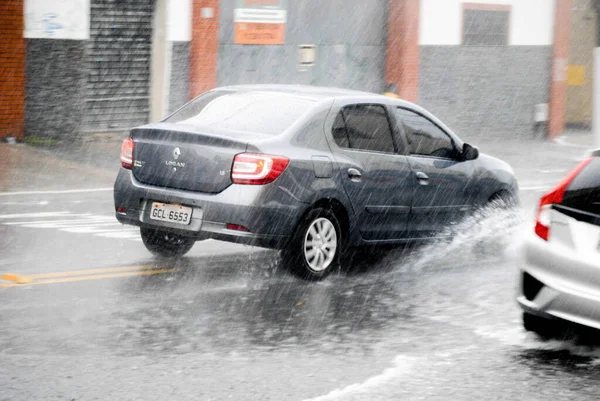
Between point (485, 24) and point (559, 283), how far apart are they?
791 inches

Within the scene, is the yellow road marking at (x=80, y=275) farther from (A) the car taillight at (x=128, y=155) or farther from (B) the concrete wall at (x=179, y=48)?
(B) the concrete wall at (x=179, y=48)

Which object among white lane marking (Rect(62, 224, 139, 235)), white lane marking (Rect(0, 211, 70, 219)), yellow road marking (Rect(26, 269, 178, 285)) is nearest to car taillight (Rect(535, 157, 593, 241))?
yellow road marking (Rect(26, 269, 178, 285))

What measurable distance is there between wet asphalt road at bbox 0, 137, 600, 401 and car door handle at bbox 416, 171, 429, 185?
2.26ft

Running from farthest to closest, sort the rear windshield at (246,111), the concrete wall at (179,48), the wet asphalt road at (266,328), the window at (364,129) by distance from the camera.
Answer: the concrete wall at (179,48) → the window at (364,129) → the rear windshield at (246,111) → the wet asphalt road at (266,328)

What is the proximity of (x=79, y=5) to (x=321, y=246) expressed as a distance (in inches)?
441

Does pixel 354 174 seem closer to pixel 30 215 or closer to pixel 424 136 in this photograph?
pixel 424 136

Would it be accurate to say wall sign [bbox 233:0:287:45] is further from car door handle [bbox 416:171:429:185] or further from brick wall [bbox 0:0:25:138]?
A: car door handle [bbox 416:171:429:185]

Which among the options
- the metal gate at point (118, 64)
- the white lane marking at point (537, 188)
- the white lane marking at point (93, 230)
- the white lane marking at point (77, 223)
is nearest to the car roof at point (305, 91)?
the white lane marking at point (77, 223)

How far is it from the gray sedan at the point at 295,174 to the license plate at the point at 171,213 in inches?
0.4

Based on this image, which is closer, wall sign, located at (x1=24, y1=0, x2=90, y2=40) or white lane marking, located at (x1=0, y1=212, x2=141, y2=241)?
white lane marking, located at (x1=0, y1=212, x2=141, y2=241)

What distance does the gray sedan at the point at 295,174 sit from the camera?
355 inches

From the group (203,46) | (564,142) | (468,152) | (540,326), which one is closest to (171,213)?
(468,152)

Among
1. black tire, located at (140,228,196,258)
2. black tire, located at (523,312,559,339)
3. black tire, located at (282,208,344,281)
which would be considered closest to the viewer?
black tire, located at (523,312,559,339)

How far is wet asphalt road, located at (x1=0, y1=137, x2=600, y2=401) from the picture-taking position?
20.8 ft
